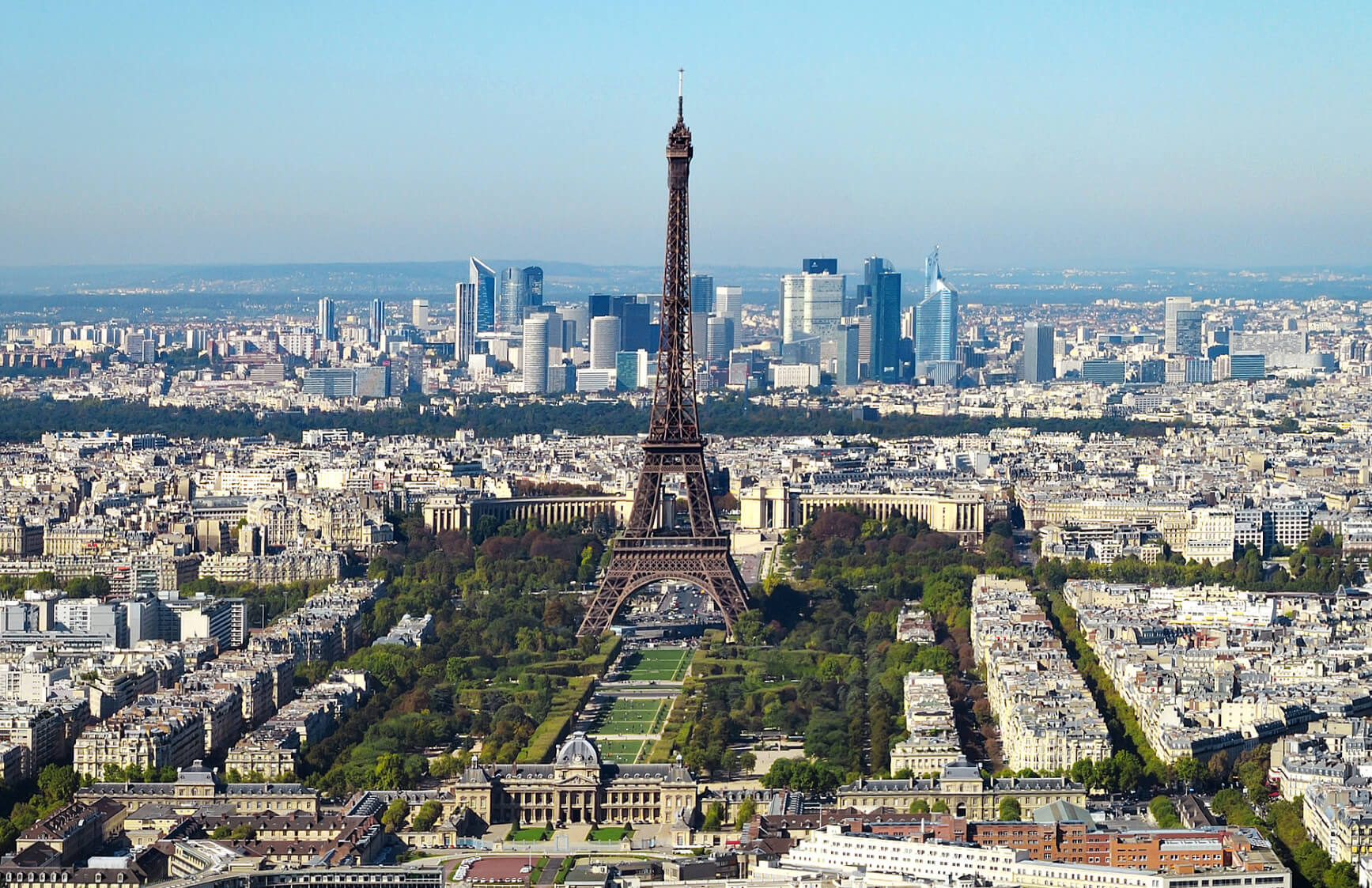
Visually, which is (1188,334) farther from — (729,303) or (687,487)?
(687,487)

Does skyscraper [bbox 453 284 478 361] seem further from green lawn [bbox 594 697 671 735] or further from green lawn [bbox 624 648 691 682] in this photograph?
green lawn [bbox 594 697 671 735]

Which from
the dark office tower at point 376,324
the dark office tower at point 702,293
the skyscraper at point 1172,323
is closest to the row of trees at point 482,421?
the skyscraper at point 1172,323

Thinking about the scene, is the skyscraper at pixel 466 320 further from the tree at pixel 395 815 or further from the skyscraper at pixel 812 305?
the tree at pixel 395 815

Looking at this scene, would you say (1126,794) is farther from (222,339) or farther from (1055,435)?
(222,339)

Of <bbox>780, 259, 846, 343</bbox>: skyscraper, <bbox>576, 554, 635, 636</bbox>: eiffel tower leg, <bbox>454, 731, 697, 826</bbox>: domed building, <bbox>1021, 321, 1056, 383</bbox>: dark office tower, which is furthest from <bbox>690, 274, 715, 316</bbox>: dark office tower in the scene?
<bbox>454, 731, 697, 826</bbox>: domed building

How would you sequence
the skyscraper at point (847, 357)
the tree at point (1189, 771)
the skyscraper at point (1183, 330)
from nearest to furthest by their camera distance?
the tree at point (1189, 771), the skyscraper at point (847, 357), the skyscraper at point (1183, 330)

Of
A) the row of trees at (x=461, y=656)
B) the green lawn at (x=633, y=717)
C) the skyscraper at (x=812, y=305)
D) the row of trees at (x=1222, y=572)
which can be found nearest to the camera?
the row of trees at (x=461, y=656)

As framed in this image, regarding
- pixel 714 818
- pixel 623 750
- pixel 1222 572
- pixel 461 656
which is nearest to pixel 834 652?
pixel 461 656
